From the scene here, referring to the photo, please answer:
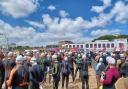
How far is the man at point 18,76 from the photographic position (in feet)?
30.8

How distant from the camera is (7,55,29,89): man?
30.8ft

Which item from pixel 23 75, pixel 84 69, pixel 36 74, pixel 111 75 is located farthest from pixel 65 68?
pixel 111 75


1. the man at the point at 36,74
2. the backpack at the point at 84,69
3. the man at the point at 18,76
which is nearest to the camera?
the man at the point at 18,76

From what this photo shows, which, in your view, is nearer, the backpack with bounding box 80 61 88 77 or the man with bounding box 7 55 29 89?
the man with bounding box 7 55 29 89

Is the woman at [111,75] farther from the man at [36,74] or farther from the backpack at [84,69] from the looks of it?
the backpack at [84,69]

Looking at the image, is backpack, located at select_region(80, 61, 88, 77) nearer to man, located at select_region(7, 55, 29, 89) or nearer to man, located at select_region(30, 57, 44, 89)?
man, located at select_region(30, 57, 44, 89)

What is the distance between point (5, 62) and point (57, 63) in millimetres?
2763

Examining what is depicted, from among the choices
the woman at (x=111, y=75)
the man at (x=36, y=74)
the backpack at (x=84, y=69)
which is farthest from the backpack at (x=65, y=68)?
the woman at (x=111, y=75)

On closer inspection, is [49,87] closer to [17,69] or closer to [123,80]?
[17,69]

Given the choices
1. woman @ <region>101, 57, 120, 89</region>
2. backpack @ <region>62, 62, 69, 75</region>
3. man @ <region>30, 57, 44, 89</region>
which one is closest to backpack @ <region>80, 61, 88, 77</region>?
backpack @ <region>62, 62, 69, 75</region>

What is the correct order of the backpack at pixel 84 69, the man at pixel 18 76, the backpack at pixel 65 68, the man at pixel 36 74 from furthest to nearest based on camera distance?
1. the backpack at pixel 65 68
2. the backpack at pixel 84 69
3. the man at pixel 36 74
4. the man at pixel 18 76

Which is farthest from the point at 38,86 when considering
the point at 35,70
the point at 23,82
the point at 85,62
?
the point at 85,62

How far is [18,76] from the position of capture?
Result: 31.1 ft

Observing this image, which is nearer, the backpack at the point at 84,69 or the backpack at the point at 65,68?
the backpack at the point at 84,69
